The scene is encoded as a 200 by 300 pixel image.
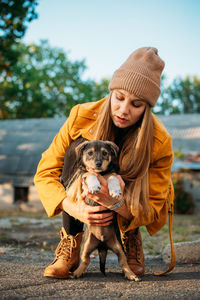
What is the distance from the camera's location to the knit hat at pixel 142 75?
355cm

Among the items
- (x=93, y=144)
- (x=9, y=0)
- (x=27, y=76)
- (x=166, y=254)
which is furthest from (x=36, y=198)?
(x=27, y=76)

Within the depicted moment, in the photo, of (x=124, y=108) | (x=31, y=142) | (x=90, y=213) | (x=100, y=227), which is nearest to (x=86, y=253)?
(x=100, y=227)

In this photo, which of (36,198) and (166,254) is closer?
(166,254)

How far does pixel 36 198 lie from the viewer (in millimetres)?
17609

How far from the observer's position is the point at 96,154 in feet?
11.2

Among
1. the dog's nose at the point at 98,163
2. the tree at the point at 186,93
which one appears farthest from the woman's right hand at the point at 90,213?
the tree at the point at 186,93

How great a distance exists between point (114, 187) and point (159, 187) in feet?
2.84

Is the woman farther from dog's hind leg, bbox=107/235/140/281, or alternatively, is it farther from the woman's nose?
dog's hind leg, bbox=107/235/140/281

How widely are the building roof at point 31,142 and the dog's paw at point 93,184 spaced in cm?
1493

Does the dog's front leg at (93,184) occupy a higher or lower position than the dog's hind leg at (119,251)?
higher

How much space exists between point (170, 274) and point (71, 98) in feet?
129

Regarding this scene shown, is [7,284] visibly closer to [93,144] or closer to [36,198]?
[93,144]

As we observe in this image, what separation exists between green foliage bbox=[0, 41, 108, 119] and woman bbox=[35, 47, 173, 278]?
28.8 m

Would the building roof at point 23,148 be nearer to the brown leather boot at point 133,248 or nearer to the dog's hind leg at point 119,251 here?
the brown leather boot at point 133,248
